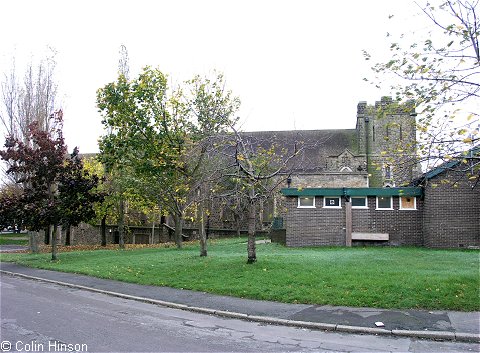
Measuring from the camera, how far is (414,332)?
7652mm

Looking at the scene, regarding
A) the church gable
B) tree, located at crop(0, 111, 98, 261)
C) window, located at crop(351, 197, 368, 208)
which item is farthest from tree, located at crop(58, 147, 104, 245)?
the church gable

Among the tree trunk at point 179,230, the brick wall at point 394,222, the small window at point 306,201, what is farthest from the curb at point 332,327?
the tree trunk at point 179,230

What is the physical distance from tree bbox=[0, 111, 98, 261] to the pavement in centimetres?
1006

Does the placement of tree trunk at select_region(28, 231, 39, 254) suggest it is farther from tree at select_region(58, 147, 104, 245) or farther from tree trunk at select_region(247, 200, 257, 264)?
tree trunk at select_region(247, 200, 257, 264)

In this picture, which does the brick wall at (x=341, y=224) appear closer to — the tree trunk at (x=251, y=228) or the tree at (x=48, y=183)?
the tree trunk at (x=251, y=228)

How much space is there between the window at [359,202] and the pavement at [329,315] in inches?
530

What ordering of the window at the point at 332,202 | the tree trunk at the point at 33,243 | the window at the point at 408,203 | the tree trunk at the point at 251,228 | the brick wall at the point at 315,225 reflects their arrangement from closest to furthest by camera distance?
the tree trunk at the point at 251,228 < the window at the point at 408,203 < the brick wall at the point at 315,225 < the window at the point at 332,202 < the tree trunk at the point at 33,243

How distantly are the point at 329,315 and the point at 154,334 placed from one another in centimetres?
355

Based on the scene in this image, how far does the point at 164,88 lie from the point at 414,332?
1919 cm

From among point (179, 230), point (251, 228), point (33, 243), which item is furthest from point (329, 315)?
point (33, 243)

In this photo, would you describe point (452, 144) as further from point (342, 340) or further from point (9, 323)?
point (9, 323)

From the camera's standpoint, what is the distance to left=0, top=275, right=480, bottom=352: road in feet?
22.6

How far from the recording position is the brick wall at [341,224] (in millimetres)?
22594

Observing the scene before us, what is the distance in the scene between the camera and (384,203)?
75.4ft
